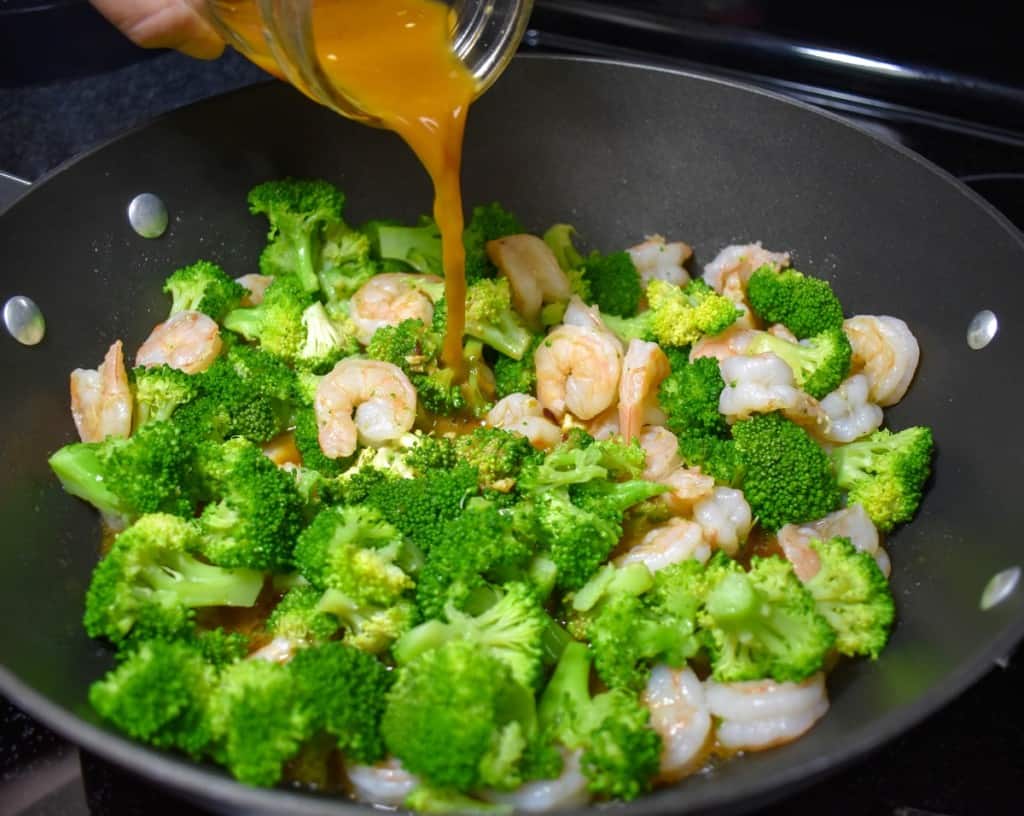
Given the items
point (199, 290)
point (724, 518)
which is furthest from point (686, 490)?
point (199, 290)

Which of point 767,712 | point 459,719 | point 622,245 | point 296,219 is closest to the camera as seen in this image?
point 459,719

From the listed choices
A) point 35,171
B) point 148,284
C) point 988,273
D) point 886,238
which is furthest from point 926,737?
point 35,171

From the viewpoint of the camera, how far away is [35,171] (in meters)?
3.13

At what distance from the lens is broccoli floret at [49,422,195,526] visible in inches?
80.7

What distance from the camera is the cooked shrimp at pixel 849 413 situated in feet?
7.79

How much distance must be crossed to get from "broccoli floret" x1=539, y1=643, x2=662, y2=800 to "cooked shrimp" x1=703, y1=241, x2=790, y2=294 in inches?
46.2

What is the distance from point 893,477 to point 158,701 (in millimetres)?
1568

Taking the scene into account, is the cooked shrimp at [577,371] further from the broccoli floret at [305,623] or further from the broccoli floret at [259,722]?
the broccoli floret at [259,722]

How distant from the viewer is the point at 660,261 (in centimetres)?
272

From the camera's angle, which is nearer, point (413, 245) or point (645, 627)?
point (645, 627)

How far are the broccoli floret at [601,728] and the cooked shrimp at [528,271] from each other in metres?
1.04

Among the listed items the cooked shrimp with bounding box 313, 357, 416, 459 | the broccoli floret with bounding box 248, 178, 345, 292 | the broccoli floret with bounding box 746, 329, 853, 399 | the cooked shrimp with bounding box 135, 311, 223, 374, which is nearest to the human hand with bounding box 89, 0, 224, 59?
the broccoli floret with bounding box 248, 178, 345, 292

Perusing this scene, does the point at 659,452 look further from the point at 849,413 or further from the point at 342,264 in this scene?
the point at 342,264

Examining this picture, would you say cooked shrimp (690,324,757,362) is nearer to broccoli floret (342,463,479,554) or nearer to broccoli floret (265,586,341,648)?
broccoli floret (342,463,479,554)
